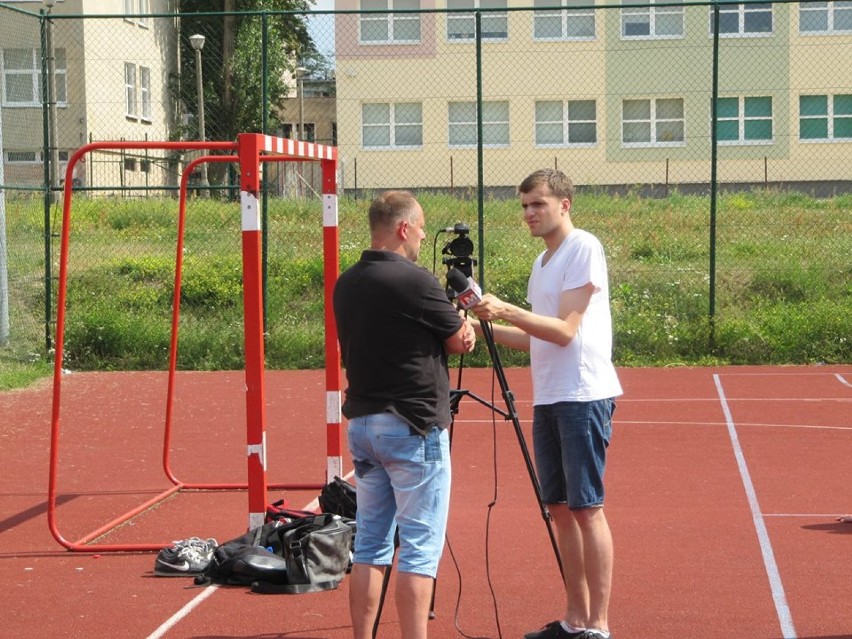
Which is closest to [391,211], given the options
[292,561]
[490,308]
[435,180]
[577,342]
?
[490,308]

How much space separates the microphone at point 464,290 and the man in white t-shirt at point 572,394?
20cm

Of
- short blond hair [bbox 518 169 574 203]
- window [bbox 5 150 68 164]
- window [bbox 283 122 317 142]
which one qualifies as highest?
window [bbox 283 122 317 142]

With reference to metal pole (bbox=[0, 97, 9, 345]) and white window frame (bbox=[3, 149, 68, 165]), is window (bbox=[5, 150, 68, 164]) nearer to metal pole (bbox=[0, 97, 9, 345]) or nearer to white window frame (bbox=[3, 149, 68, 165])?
white window frame (bbox=[3, 149, 68, 165])

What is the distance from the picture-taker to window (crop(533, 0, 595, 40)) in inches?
897

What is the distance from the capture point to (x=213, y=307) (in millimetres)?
17312

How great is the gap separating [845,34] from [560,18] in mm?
7317

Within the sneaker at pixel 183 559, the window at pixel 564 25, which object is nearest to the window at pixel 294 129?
the window at pixel 564 25

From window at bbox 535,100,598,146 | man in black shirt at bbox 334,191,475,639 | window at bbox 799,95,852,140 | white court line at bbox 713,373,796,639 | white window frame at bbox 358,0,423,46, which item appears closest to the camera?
man in black shirt at bbox 334,191,475,639

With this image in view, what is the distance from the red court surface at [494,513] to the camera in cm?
613

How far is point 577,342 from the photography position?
5430 millimetres

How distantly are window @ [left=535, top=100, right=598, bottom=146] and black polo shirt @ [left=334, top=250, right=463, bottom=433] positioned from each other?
649 inches

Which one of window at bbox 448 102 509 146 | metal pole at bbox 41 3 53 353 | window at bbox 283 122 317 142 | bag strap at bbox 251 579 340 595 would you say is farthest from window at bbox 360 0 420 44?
bag strap at bbox 251 579 340 595

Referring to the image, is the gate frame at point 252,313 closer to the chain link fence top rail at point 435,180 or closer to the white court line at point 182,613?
the white court line at point 182,613

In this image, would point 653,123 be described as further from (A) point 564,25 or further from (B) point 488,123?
(B) point 488,123
